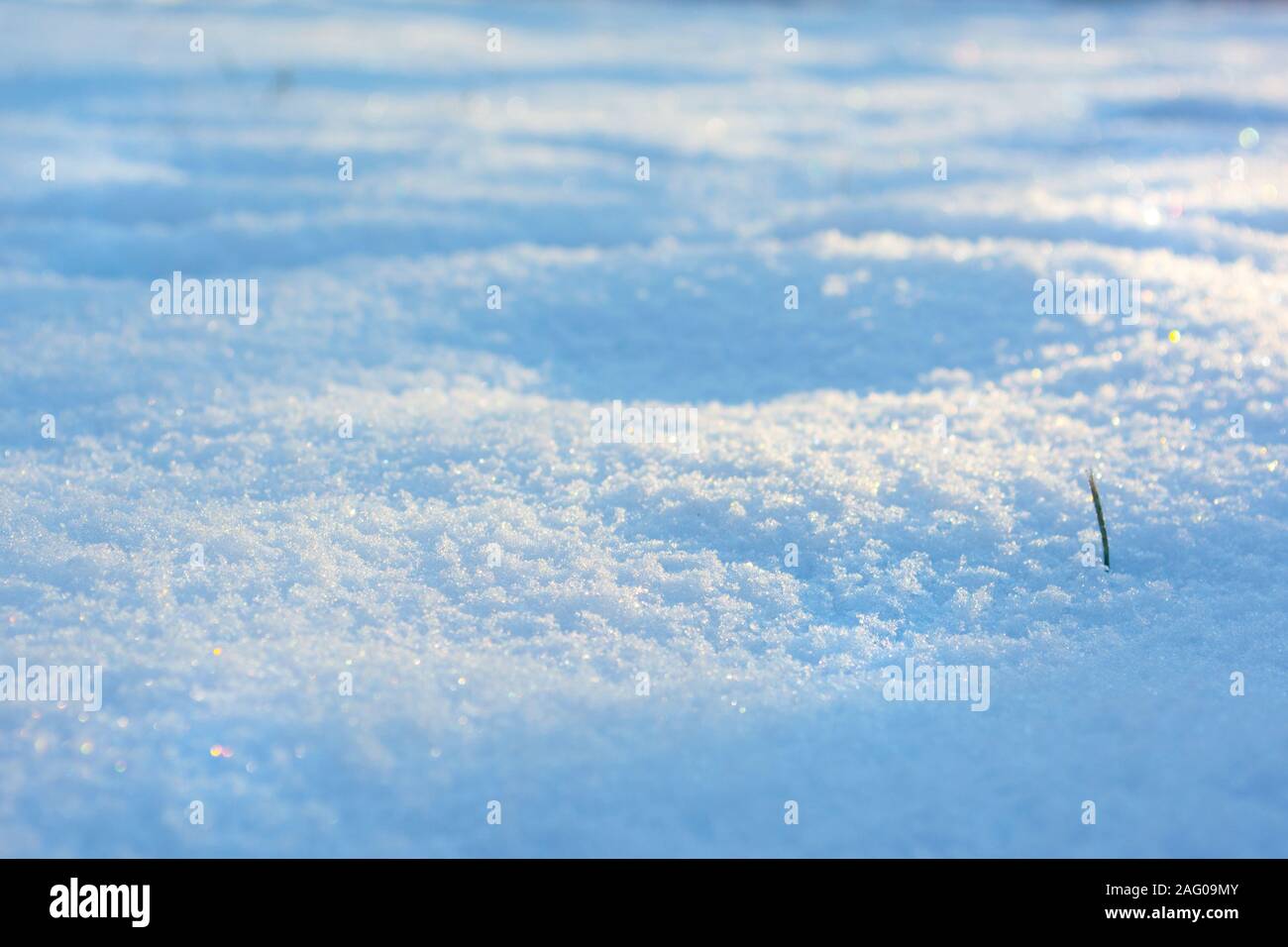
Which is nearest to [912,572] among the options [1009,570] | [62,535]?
[1009,570]
